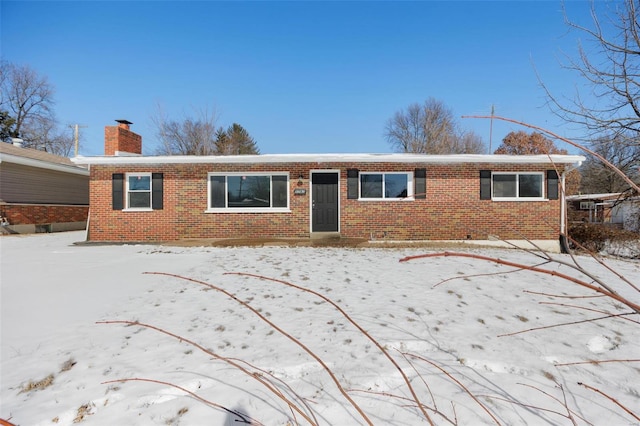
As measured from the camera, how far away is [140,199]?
1007 cm

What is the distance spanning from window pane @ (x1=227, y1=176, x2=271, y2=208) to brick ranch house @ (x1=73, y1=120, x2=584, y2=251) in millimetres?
34

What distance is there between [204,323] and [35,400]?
4.89 ft

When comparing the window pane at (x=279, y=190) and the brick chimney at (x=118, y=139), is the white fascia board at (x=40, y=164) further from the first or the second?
the window pane at (x=279, y=190)

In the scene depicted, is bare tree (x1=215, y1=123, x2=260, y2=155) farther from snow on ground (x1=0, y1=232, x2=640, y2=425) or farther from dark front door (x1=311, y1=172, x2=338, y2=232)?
snow on ground (x1=0, y1=232, x2=640, y2=425)

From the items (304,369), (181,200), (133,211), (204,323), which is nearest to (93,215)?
(133,211)

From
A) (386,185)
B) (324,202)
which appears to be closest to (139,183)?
(324,202)

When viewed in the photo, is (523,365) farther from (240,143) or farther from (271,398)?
(240,143)

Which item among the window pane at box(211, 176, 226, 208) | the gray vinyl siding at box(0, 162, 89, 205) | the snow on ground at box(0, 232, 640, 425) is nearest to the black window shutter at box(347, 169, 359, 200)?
the window pane at box(211, 176, 226, 208)

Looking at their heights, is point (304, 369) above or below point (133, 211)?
below

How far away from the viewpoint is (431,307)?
399 centimetres

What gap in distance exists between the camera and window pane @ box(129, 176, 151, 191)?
1004 cm

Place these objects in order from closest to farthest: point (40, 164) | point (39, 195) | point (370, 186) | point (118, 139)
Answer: point (370, 186) → point (118, 139) → point (40, 164) → point (39, 195)

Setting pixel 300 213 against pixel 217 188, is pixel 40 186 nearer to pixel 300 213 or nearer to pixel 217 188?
pixel 217 188

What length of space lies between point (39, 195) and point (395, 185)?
1558 cm
